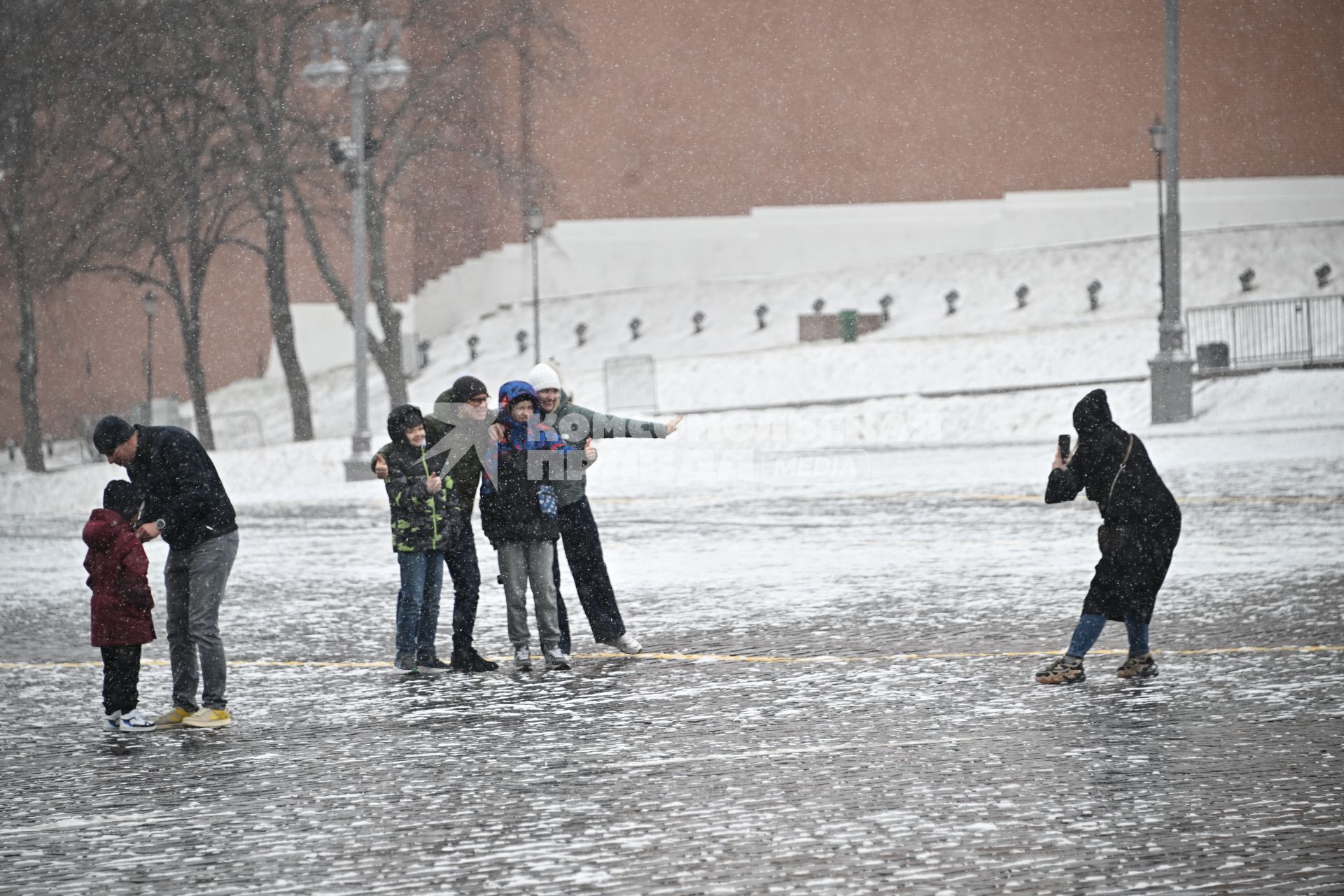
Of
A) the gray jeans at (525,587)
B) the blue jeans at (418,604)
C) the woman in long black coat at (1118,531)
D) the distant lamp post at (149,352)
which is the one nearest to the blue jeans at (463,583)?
the blue jeans at (418,604)

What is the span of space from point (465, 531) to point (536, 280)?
96.4 feet

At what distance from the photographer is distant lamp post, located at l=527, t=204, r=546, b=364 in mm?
40125

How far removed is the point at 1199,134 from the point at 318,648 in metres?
33.4

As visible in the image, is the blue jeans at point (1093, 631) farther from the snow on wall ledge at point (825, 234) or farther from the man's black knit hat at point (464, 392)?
the snow on wall ledge at point (825, 234)

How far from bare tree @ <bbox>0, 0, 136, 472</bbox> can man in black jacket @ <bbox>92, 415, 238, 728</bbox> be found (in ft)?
92.2

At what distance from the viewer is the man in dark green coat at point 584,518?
30.4 ft

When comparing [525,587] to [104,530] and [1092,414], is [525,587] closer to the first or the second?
[104,530]

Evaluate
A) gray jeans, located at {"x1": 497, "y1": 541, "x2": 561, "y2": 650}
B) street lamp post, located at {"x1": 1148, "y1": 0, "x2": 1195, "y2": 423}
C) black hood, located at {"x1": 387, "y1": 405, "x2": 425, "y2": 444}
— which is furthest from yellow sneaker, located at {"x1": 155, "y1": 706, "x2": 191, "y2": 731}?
street lamp post, located at {"x1": 1148, "y1": 0, "x2": 1195, "y2": 423}

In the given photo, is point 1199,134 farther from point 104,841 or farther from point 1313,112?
point 104,841

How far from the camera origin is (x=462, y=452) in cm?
936

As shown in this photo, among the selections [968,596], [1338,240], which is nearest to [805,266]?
[1338,240]

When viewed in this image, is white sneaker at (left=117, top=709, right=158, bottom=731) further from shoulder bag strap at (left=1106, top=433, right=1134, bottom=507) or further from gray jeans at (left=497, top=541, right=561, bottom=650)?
shoulder bag strap at (left=1106, top=433, right=1134, bottom=507)

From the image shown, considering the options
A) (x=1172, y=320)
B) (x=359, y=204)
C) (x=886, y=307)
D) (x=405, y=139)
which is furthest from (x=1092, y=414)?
(x=886, y=307)

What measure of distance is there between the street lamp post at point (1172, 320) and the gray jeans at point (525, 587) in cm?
1611
